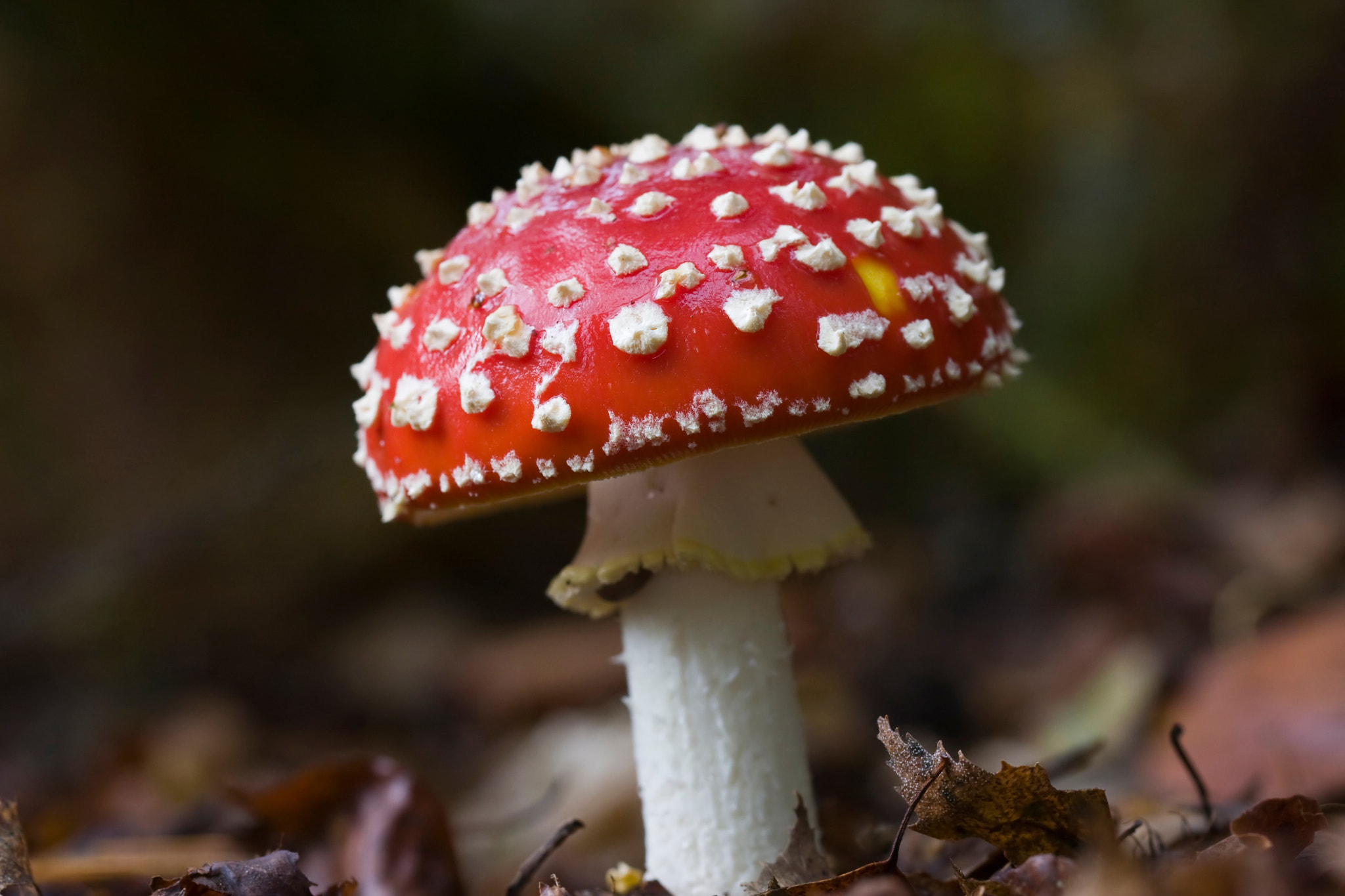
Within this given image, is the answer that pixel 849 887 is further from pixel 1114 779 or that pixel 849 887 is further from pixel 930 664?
pixel 930 664

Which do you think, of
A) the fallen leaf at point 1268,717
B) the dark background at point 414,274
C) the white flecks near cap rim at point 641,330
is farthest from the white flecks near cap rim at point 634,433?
the dark background at point 414,274

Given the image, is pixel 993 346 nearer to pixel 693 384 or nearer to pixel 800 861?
pixel 693 384

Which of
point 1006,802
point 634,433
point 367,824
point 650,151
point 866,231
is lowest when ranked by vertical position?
point 1006,802

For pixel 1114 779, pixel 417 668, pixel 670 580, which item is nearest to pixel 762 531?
pixel 670 580

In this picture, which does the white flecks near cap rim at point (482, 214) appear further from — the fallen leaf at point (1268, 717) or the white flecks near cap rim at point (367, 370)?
the fallen leaf at point (1268, 717)

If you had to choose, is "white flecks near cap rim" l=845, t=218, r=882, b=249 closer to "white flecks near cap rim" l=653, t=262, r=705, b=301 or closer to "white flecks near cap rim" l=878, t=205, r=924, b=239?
"white flecks near cap rim" l=878, t=205, r=924, b=239

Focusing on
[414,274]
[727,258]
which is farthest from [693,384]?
[414,274]
